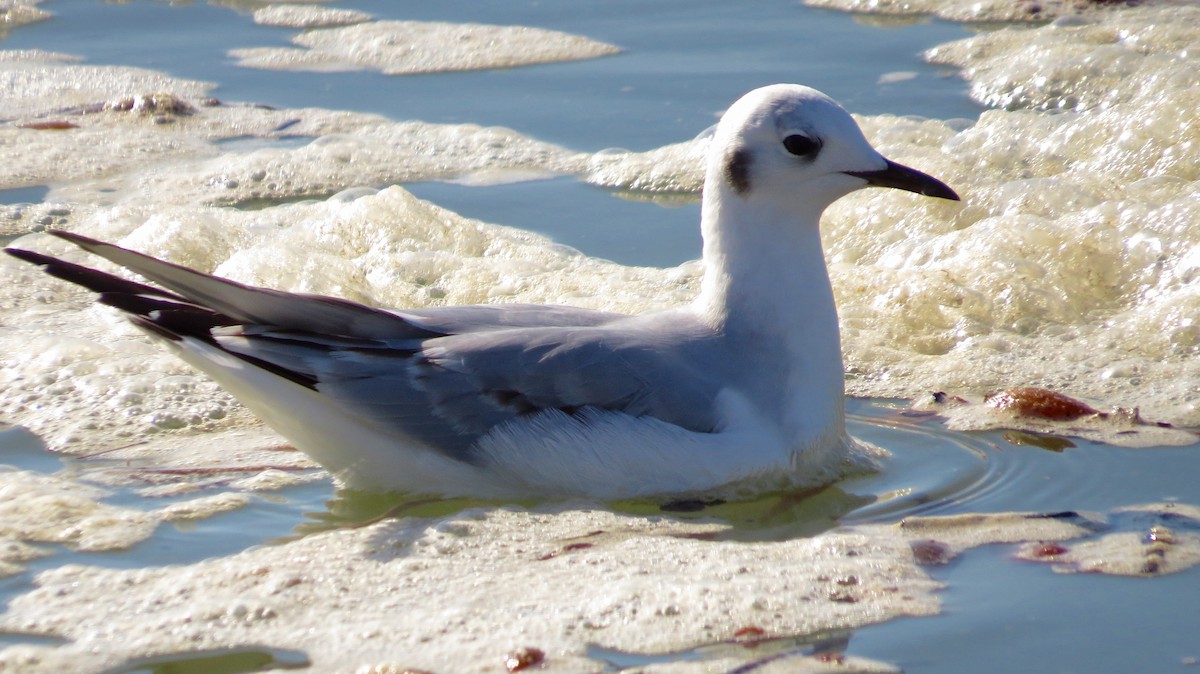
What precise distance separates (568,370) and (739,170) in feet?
2.38

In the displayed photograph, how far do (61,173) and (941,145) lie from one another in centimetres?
393

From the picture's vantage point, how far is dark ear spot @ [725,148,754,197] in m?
3.89

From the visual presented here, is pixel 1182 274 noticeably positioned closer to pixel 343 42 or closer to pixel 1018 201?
pixel 1018 201

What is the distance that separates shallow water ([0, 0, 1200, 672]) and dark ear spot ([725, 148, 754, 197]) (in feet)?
2.68

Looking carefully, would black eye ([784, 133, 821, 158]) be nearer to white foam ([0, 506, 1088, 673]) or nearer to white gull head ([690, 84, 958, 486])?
white gull head ([690, 84, 958, 486])

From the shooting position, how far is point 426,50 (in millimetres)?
8398

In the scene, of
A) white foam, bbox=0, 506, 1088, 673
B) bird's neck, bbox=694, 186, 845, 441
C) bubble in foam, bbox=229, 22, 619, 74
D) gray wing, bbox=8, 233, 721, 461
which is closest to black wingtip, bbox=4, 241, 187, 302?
gray wing, bbox=8, 233, 721, 461

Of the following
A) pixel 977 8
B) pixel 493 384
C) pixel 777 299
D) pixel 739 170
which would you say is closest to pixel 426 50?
pixel 977 8

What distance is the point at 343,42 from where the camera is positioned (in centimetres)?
878

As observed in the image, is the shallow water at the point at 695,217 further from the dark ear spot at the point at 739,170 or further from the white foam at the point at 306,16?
the dark ear spot at the point at 739,170

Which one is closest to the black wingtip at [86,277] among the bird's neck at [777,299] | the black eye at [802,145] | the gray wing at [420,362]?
the gray wing at [420,362]

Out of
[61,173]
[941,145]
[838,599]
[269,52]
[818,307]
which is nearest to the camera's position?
[838,599]

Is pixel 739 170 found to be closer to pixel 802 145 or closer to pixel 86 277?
pixel 802 145

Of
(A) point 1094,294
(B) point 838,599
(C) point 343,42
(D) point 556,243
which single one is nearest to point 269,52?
(C) point 343,42
